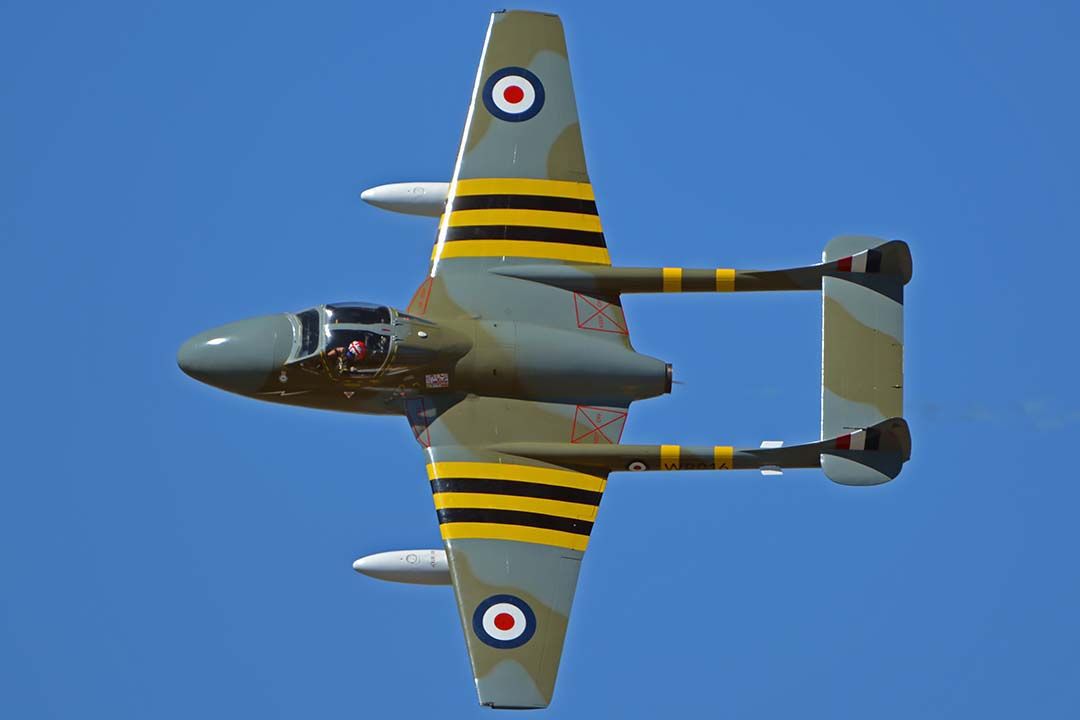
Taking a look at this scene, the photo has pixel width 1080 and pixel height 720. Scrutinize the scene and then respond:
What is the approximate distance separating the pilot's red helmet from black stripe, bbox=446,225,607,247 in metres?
2.53

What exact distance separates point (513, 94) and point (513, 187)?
1.65 meters

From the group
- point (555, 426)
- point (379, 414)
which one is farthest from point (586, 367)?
point (379, 414)

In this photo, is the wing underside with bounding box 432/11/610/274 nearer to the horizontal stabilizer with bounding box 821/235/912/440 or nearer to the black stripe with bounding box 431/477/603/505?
the black stripe with bounding box 431/477/603/505

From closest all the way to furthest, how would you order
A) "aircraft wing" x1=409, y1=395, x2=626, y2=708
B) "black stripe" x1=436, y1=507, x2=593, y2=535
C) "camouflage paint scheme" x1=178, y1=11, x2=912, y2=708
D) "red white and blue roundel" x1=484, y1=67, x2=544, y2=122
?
"aircraft wing" x1=409, y1=395, x2=626, y2=708
"camouflage paint scheme" x1=178, y1=11, x2=912, y2=708
"black stripe" x1=436, y1=507, x2=593, y2=535
"red white and blue roundel" x1=484, y1=67, x2=544, y2=122

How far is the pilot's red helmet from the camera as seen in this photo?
34156mm

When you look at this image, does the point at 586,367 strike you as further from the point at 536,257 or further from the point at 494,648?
the point at 494,648

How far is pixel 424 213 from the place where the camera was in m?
36.5

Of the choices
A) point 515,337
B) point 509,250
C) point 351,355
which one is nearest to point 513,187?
point 509,250

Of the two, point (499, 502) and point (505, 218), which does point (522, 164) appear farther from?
point (499, 502)

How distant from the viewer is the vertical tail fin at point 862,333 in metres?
34.3

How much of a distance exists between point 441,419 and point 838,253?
266 inches

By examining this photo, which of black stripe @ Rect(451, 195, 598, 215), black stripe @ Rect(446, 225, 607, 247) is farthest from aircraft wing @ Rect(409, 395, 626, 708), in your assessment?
black stripe @ Rect(451, 195, 598, 215)

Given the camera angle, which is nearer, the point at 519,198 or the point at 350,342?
the point at 350,342

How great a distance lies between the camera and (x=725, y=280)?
35156 millimetres
